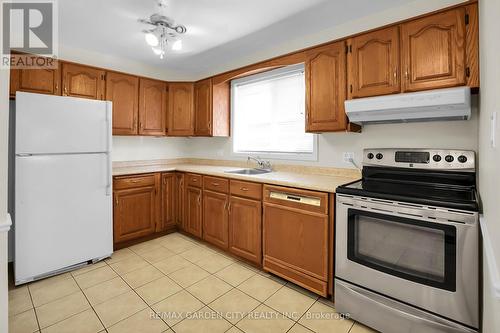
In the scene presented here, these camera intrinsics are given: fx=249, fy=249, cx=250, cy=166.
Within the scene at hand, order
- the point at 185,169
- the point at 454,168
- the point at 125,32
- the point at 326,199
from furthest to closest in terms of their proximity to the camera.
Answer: the point at 185,169, the point at 125,32, the point at 326,199, the point at 454,168

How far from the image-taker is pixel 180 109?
12.5 ft

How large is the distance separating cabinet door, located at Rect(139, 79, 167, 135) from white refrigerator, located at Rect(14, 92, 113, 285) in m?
0.84

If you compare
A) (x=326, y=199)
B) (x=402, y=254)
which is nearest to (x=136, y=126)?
(x=326, y=199)

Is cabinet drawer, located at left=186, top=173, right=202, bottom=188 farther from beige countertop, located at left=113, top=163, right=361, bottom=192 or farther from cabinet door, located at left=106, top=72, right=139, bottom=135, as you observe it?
cabinet door, located at left=106, top=72, right=139, bottom=135

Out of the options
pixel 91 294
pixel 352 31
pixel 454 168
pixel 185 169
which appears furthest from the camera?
pixel 185 169

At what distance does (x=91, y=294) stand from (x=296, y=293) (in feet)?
5.69

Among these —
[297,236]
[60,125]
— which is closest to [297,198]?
[297,236]

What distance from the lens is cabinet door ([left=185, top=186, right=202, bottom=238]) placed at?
3137 millimetres

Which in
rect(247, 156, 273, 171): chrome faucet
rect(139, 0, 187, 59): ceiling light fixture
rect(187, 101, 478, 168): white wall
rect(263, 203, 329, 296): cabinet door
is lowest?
rect(263, 203, 329, 296): cabinet door

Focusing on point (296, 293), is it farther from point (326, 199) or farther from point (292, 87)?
point (292, 87)

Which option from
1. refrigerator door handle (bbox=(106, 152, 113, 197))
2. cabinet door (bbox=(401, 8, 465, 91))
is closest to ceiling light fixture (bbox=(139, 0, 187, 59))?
refrigerator door handle (bbox=(106, 152, 113, 197))

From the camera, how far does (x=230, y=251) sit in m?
2.76

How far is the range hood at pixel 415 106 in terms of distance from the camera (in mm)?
1617

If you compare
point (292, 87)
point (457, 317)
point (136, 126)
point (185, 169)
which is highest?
point (292, 87)
